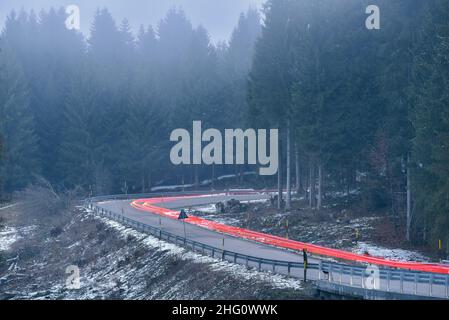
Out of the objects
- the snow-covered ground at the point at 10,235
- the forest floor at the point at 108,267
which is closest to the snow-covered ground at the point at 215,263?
the forest floor at the point at 108,267

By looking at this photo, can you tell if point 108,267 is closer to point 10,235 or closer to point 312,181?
point 10,235

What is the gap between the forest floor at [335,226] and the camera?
110 ft

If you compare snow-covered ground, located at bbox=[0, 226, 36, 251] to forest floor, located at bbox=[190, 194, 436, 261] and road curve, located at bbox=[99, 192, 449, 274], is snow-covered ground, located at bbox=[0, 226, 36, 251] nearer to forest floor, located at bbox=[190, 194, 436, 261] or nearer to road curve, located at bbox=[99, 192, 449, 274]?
road curve, located at bbox=[99, 192, 449, 274]

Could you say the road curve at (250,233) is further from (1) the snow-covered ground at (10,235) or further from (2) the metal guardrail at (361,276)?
(1) the snow-covered ground at (10,235)

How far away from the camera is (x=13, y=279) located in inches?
1442

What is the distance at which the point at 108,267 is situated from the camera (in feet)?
116

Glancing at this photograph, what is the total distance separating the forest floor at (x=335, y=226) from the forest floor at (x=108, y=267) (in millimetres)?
9034

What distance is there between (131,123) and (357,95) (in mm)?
33830

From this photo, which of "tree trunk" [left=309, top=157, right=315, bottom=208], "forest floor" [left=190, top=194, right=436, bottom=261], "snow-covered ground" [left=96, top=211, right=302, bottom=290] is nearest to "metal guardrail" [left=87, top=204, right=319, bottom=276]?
"snow-covered ground" [left=96, top=211, right=302, bottom=290]

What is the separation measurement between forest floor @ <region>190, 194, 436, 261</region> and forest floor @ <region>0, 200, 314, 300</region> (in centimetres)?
903

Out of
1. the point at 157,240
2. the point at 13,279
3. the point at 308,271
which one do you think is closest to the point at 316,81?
the point at 157,240

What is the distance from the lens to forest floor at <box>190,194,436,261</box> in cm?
3353

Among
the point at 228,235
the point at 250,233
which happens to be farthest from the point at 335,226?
Answer: the point at 228,235
